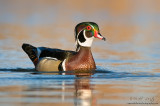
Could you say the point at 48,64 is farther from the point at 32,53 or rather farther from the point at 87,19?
the point at 87,19

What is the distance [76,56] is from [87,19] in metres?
16.5

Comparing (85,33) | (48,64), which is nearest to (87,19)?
(85,33)

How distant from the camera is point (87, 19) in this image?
3008 centimetres

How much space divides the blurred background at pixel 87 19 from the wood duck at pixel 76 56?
60.0 inches

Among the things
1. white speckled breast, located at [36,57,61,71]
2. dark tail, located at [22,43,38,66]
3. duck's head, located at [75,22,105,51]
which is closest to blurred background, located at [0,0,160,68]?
dark tail, located at [22,43,38,66]

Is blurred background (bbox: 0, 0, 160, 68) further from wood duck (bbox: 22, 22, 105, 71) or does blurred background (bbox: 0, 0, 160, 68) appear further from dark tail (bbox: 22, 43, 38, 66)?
wood duck (bbox: 22, 22, 105, 71)

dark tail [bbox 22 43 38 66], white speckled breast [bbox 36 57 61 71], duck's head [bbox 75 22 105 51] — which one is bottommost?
white speckled breast [bbox 36 57 61 71]

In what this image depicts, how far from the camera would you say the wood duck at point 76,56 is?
1357 cm

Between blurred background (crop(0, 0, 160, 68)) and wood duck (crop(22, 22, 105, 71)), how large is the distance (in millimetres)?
1524

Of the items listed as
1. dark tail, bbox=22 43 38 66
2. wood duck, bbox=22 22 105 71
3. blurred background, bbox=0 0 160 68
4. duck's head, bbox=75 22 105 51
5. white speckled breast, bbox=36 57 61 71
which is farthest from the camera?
blurred background, bbox=0 0 160 68

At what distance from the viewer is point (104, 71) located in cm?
1388

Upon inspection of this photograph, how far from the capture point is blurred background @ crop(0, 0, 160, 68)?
18281 mm

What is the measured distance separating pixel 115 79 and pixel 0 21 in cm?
1833

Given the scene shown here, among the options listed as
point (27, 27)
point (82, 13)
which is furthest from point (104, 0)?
point (27, 27)
